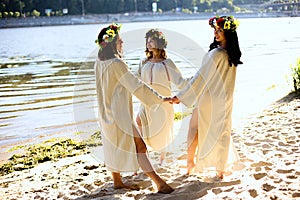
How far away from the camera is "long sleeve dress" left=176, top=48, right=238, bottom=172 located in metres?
4.61

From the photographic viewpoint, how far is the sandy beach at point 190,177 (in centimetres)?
451

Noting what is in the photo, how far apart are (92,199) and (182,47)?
27061mm

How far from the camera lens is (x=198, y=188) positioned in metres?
4.68

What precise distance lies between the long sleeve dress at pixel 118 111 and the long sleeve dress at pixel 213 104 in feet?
2.01

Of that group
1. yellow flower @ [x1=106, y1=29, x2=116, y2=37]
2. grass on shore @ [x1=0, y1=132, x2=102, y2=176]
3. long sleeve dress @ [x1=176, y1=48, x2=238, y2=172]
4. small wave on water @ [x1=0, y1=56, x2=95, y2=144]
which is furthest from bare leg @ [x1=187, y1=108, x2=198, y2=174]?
small wave on water @ [x1=0, y1=56, x2=95, y2=144]

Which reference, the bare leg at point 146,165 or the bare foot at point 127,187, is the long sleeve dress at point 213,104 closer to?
the bare leg at point 146,165

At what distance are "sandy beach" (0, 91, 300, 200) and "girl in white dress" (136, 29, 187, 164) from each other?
1.33ft

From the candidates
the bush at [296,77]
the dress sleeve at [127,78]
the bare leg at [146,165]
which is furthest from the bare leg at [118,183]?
the bush at [296,77]

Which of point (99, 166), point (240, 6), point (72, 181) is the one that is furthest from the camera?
point (240, 6)

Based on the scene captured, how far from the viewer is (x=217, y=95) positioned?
184 inches

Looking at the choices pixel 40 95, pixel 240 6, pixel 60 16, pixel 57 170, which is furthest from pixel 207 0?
pixel 57 170

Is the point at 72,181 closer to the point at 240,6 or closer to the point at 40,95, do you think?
the point at 40,95

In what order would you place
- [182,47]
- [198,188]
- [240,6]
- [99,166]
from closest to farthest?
[198,188], [99,166], [182,47], [240,6]

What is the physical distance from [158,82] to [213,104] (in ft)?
3.05
